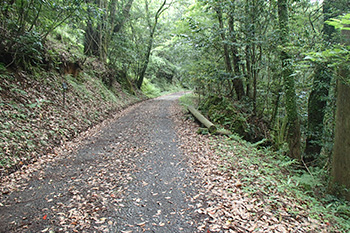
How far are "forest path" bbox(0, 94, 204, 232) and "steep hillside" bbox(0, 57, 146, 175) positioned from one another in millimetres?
612

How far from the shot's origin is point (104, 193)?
13.5 feet

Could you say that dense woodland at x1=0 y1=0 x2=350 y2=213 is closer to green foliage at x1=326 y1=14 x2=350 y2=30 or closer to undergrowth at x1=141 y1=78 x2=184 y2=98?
green foliage at x1=326 y1=14 x2=350 y2=30

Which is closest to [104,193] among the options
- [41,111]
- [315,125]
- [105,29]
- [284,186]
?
[284,186]

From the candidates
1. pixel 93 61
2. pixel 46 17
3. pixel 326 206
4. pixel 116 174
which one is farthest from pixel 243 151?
pixel 93 61

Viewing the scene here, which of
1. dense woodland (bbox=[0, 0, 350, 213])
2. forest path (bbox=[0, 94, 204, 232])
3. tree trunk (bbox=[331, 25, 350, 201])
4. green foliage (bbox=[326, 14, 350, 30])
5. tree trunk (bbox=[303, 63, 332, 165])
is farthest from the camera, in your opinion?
tree trunk (bbox=[303, 63, 332, 165])

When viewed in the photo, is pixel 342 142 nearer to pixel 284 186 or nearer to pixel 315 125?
pixel 284 186

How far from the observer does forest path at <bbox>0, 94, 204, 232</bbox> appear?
3252mm

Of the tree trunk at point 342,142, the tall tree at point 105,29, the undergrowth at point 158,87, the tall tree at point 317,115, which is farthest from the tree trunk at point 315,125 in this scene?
the undergrowth at point 158,87

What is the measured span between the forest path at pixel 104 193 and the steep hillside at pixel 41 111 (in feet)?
2.01

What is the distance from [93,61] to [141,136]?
9896 millimetres

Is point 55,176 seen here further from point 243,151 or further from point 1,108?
point 243,151

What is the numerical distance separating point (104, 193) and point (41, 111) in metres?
4.57

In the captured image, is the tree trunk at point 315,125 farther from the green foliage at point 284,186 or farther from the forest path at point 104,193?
the forest path at point 104,193

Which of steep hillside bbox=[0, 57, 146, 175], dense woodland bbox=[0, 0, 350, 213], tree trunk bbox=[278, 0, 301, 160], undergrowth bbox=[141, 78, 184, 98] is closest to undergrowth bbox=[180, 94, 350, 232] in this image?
dense woodland bbox=[0, 0, 350, 213]
